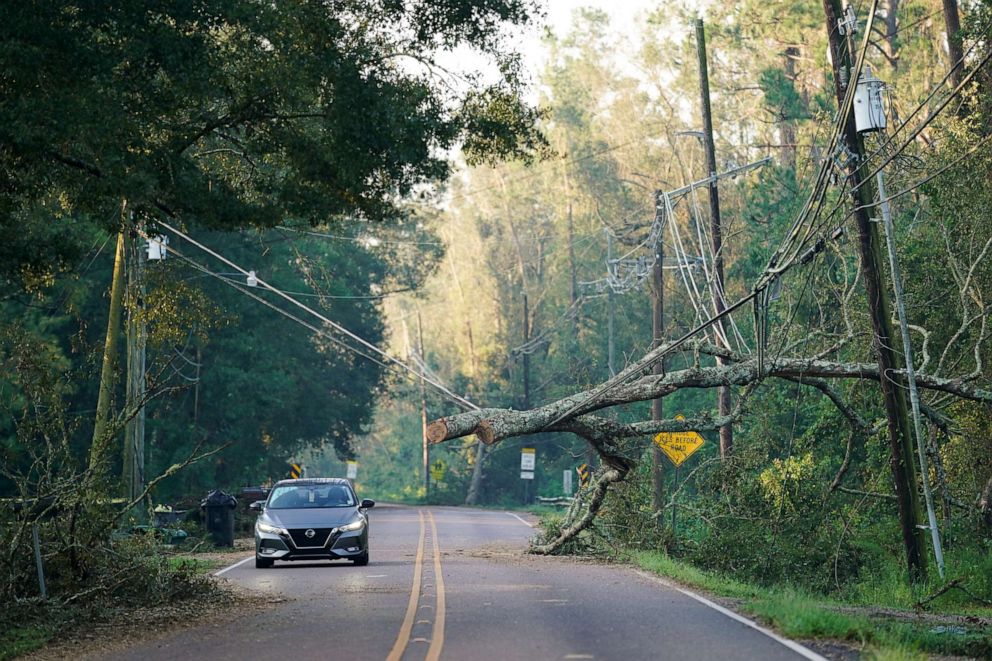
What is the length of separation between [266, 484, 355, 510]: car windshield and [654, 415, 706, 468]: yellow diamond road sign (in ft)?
27.8

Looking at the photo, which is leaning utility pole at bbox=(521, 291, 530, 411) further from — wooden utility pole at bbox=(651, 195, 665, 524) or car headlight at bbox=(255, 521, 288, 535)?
car headlight at bbox=(255, 521, 288, 535)

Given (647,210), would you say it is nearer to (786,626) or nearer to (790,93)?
(790,93)

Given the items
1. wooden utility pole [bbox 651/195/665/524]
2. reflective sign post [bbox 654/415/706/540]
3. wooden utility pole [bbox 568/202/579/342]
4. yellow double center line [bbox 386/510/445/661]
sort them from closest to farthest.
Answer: yellow double center line [bbox 386/510/445/661], reflective sign post [bbox 654/415/706/540], wooden utility pole [bbox 651/195/665/524], wooden utility pole [bbox 568/202/579/342]

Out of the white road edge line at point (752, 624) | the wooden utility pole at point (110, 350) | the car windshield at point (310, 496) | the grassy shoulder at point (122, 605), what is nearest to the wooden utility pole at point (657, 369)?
the car windshield at point (310, 496)

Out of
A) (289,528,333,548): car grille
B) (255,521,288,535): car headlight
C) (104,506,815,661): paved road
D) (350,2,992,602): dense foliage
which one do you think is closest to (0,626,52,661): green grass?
(104,506,815,661): paved road

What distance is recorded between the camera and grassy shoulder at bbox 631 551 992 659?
13617mm

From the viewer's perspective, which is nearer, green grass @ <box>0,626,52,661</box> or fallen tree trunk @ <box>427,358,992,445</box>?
green grass @ <box>0,626,52,661</box>

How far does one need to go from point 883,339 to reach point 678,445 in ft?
34.1

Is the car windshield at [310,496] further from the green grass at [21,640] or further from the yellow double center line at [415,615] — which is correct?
the green grass at [21,640]

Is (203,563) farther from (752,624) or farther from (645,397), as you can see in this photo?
(752,624)

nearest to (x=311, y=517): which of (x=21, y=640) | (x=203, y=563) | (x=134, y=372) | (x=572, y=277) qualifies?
(x=203, y=563)

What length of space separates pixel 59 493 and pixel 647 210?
64.1 metres

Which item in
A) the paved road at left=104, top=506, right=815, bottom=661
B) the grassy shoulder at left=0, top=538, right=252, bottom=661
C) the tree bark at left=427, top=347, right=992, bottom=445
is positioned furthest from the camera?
the tree bark at left=427, top=347, right=992, bottom=445

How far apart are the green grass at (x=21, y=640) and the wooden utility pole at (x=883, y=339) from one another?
13034mm
